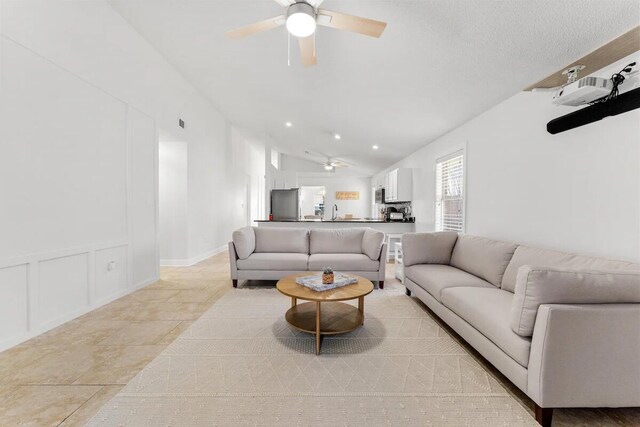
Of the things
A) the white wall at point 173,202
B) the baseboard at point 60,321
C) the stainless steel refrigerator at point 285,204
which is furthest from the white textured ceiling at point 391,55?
the baseboard at point 60,321

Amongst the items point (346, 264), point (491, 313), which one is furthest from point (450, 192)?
point (491, 313)

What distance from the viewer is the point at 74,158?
9.03ft

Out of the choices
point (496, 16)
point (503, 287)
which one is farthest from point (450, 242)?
point (496, 16)

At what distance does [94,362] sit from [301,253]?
9.04 feet

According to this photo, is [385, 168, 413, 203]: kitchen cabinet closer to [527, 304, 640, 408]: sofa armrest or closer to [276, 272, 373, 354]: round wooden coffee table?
[276, 272, 373, 354]: round wooden coffee table

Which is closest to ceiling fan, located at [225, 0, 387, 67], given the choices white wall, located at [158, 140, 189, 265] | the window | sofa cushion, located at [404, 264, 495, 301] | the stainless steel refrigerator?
sofa cushion, located at [404, 264, 495, 301]

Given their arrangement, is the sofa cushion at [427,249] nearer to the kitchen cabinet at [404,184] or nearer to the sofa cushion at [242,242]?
the sofa cushion at [242,242]

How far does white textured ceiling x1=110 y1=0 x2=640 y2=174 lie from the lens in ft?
6.59

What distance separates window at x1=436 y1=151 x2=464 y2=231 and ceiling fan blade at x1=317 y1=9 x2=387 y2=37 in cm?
281

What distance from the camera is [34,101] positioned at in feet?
7.76

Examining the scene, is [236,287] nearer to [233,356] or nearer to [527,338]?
[233,356]

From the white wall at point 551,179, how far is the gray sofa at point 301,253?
4.86 feet

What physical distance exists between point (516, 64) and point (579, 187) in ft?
3.95

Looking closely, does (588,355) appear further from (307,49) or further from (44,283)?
(44,283)
